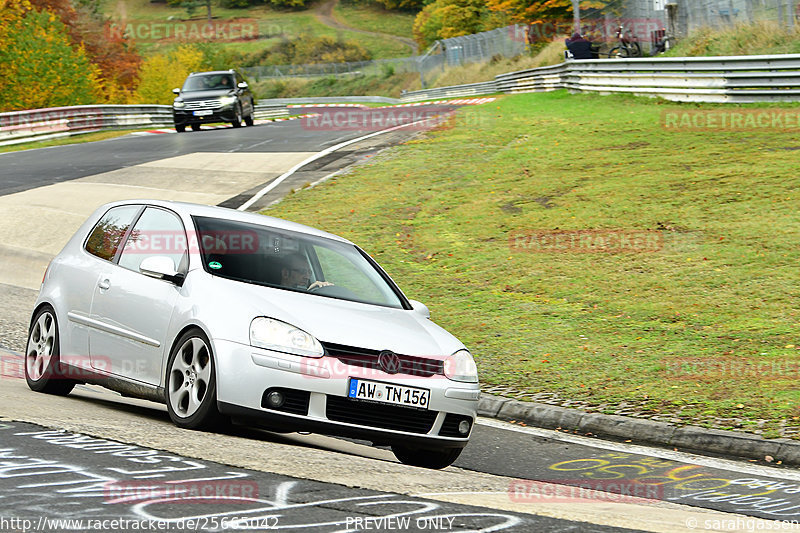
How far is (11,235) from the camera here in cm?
1677

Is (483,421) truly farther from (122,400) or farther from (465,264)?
(465,264)

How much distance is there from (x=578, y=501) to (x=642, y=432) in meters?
2.63

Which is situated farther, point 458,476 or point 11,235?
point 11,235

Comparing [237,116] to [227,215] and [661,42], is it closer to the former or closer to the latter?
[661,42]

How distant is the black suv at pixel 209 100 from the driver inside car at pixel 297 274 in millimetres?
29120

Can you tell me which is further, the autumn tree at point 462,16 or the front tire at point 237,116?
the autumn tree at point 462,16

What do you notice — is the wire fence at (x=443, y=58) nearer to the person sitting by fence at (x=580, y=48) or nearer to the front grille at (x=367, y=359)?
the person sitting by fence at (x=580, y=48)

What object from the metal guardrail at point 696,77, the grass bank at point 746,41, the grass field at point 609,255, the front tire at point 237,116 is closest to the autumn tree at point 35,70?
the front tire at point 237,116

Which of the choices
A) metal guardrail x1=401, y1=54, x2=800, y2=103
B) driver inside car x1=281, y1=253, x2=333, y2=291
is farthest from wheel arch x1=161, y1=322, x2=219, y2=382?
metal guardrail x1=401, y1=54, x2=800, y2=103

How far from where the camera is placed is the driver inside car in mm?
7027

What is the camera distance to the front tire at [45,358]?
307 inches

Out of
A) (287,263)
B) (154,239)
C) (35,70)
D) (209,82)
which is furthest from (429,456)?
(35,70)

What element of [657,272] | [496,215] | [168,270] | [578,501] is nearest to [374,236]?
[496,215]

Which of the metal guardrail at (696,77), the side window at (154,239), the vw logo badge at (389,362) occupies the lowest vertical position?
the vw logo badge at (389,362)
